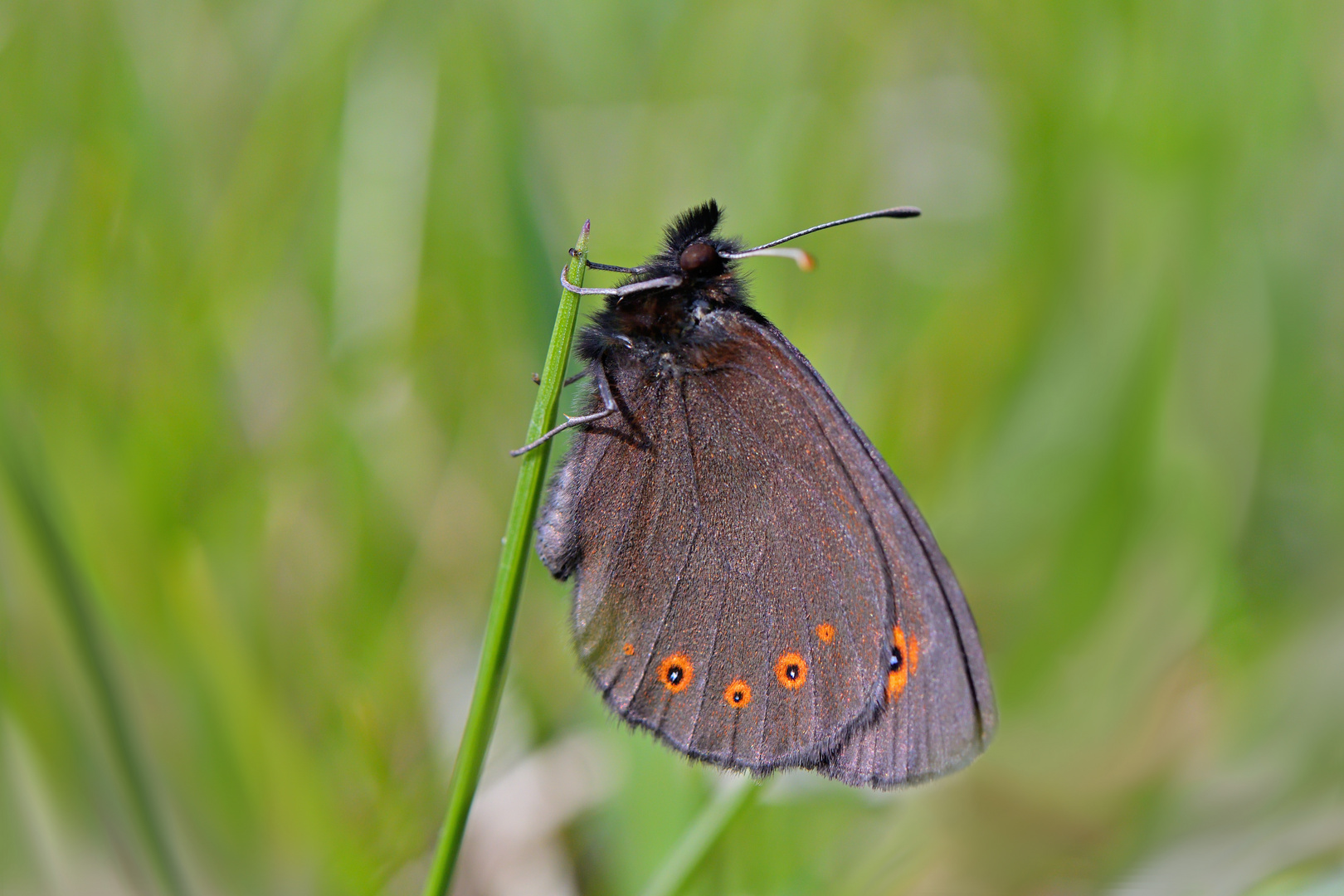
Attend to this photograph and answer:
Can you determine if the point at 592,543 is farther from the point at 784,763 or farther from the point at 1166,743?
the point at 1166,743

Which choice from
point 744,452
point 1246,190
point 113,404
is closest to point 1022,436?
point 744,452

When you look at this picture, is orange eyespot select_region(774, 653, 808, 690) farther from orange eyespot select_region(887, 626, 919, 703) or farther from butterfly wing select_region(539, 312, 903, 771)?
orange eyespot select_region(887, 626, 919, 703)

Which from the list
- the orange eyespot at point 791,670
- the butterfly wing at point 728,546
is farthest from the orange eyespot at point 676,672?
the orange eyespot at point 791,670

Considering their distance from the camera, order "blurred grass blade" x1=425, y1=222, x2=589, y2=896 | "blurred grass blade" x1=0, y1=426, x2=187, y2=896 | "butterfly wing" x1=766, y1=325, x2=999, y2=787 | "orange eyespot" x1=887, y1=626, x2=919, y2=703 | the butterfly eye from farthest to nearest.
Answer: the butterfly eye
"orange eyespot" x1=887, y1=626, x2=919, y2=703
"butterfly wing" x1=766, y1=325, x2=999, y2=787
"blurred grass blade" x1=0, y1=426, x2=187, y2=896
"blurred grass blade" x1=425, y1=222, x2=589, y2=896

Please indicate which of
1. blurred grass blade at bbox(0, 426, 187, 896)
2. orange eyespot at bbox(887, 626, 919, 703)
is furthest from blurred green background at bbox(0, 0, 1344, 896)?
orange eyespot at bbox(887, 626, 919, 703)

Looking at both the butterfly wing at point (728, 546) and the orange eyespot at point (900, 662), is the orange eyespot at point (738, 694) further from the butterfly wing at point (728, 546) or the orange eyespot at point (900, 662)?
the orange eyespot at point (900, 662)

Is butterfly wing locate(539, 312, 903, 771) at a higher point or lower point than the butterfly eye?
lower

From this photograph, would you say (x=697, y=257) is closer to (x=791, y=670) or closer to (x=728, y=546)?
(x=728, y=546)

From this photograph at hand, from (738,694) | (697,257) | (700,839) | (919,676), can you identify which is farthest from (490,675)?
(697,257)

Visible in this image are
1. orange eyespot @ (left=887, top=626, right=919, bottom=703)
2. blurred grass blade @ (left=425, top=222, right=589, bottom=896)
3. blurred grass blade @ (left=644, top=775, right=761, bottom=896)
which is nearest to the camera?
blurred grass blade @ (left=425, top=222, right=589, bottom=896)
